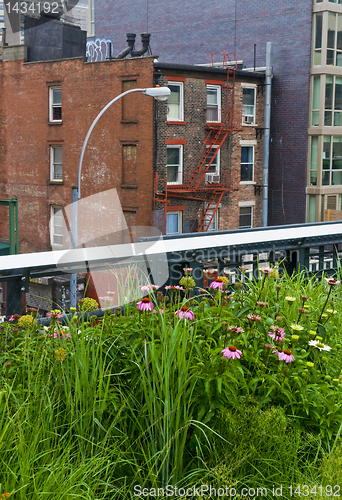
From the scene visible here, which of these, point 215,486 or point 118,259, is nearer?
point 215,486

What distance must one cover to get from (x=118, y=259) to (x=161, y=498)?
7.89ft

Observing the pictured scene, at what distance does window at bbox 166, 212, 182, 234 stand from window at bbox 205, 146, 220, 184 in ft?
8.20

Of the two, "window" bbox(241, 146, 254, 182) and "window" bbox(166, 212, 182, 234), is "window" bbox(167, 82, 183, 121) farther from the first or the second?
"window" bbox(241, 146, 254, 182)

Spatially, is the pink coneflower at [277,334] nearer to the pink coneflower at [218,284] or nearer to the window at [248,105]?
the pink coneflower at [218,284]

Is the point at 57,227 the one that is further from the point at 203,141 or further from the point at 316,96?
the point at 316,96

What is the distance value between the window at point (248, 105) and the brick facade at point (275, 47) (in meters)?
1.69

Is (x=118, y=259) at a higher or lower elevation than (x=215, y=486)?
higher

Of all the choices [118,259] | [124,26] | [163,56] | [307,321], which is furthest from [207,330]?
[124,26]

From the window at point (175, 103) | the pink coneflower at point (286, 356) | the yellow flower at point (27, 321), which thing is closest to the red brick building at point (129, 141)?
the window at point (175, 103)

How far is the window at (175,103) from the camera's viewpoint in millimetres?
29938

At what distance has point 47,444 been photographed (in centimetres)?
280

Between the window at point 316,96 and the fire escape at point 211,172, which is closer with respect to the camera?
the fire escape at point 211,172

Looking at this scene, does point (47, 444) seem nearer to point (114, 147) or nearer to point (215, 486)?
point (215, 486)

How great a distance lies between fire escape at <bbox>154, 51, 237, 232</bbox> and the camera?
3103cm
